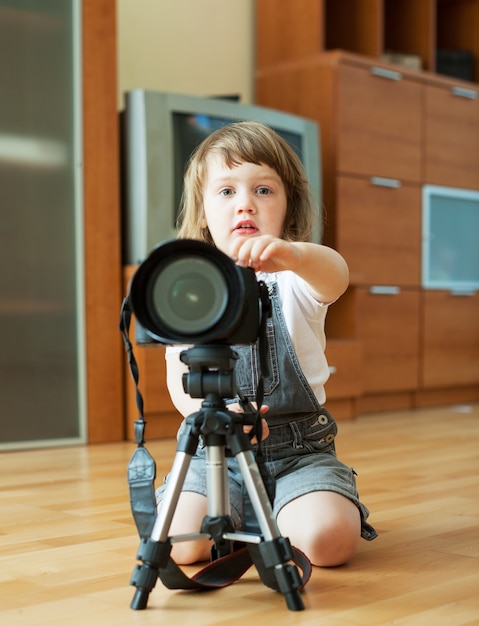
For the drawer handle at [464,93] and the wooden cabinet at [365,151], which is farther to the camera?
the drawer handle at [464,93]

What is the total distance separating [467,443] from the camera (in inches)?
108

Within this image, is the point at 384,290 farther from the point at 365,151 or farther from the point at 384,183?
the point at 365,151

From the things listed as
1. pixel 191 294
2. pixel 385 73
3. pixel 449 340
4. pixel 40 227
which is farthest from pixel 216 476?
pixel 449 340

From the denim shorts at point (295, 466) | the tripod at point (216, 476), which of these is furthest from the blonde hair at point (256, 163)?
the tripod at point (216, 476)

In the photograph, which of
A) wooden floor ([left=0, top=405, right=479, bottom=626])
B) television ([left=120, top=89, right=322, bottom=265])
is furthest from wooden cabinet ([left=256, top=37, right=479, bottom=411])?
wooden floor ([left=0, top=405, right=479, bottom=626])

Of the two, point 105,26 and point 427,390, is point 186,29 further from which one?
point 427,390

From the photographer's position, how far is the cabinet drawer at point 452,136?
3.85m

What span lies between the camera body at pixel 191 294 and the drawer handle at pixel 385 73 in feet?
9.09

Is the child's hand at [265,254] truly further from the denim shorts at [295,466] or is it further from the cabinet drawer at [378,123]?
the cabinet drawer at [378,123]

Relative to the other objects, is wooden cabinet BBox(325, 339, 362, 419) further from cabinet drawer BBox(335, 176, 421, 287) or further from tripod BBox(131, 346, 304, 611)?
tripod BBox(131, 346, 304, 611)

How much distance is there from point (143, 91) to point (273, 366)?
1711 millimetres

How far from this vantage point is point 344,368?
11.0ft

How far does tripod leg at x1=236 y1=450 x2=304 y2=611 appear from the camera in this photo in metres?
1.03

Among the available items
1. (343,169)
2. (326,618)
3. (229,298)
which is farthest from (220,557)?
(343,169)
